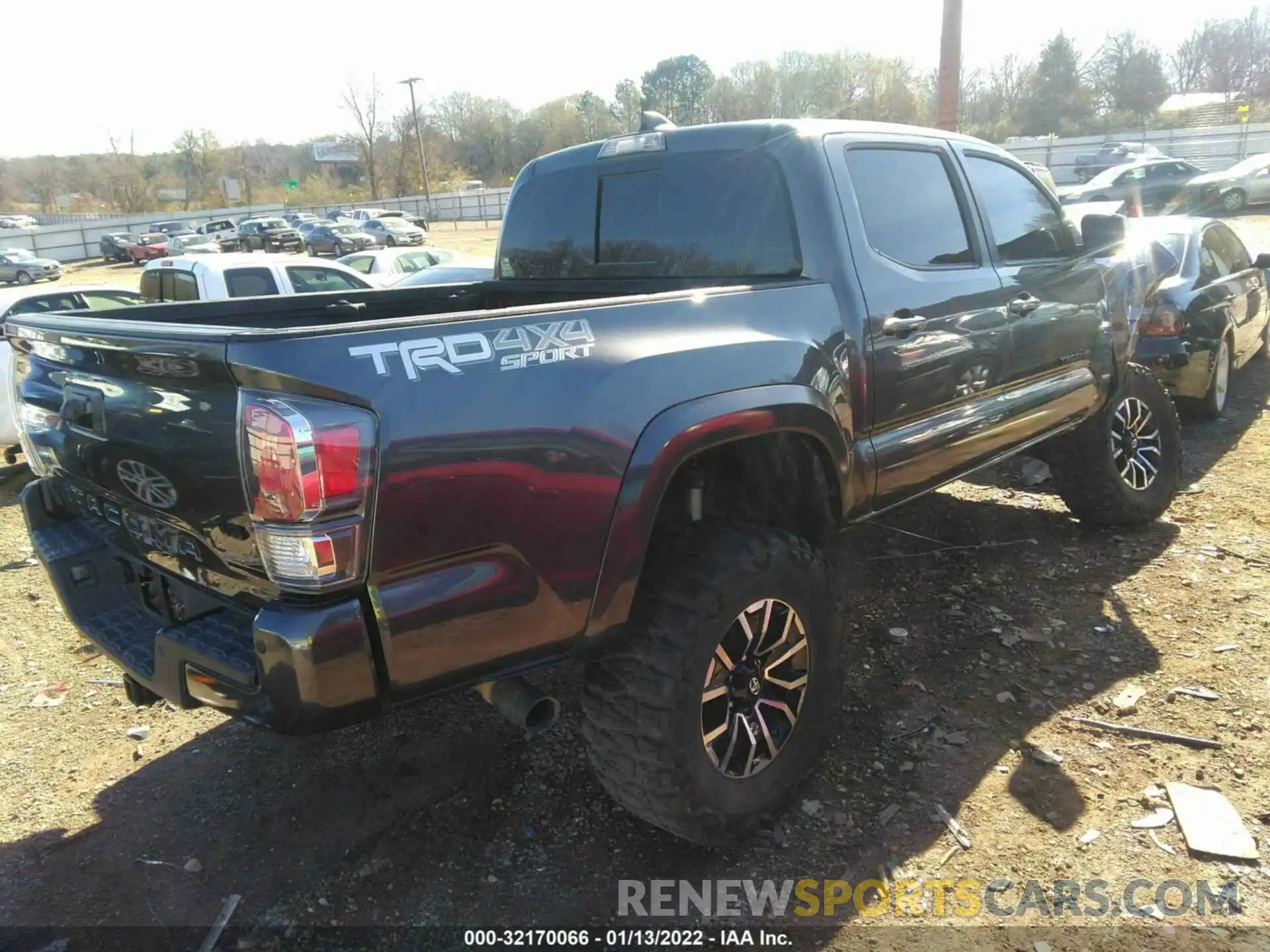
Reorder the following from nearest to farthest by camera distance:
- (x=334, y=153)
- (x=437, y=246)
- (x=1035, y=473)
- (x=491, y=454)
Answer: (x=491, y=454)
(x=1035, y=473)
(x=437, y=246)
(x=334, y=153)

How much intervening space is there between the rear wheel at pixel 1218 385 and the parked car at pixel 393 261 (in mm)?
11228

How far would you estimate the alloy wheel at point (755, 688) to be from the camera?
8.48 ft

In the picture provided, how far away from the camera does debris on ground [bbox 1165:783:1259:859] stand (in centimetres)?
261

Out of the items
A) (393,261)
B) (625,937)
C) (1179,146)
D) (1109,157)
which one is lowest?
(625,937)

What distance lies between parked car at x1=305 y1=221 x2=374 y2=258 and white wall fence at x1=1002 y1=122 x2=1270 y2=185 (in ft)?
96.8

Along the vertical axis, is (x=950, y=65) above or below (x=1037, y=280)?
above

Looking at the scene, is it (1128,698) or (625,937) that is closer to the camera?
(625,937)

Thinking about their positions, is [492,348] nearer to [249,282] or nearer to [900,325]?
[900,325]

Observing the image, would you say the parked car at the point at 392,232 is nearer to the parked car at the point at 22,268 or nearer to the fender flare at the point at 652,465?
the parked car at the point at 22,268

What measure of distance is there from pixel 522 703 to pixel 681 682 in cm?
44

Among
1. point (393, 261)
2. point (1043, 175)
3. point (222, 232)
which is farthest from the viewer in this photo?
point (222, 232)

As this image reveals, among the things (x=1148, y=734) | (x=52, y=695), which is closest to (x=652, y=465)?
(x=1148, y=734)

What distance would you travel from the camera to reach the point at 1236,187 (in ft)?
83.1

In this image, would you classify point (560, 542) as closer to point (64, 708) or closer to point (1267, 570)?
point (64, 708)
